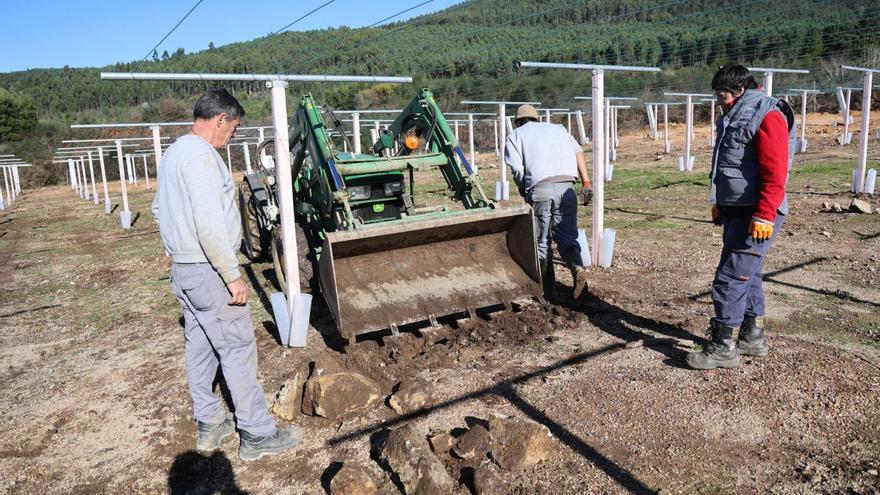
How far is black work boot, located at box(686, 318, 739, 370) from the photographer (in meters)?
4.05

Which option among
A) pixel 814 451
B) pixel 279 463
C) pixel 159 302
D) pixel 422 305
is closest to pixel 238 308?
pixel 279 463

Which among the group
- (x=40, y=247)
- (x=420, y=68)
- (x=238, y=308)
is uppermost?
(x=420, y=68)

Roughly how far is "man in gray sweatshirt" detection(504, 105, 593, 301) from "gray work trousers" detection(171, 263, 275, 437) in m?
3.02

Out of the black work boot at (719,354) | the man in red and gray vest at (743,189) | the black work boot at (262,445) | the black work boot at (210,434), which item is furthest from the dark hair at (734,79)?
the black work boot at (210,434)

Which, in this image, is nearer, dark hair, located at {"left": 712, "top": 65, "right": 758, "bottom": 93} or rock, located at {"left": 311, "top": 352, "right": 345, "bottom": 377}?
dark hair, located at {"left": 712, "top": 65, "right": 758, "bottom": 93}

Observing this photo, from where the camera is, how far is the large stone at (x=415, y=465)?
9.47ft

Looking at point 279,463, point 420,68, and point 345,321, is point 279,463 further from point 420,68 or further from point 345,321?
point 420,68

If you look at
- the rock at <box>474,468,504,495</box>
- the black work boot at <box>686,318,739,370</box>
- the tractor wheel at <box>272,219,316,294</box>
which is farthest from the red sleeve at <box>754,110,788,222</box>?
the tractor wheel at <box>272,219,316,294</box>

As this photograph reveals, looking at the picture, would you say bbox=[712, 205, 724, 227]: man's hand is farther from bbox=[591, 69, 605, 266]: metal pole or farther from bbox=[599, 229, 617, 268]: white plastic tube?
bbox=[599, 229, 617, 268]: white plastic tube

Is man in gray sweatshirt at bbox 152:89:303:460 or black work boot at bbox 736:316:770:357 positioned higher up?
man in gray sweatshirt at bbox 152:89:303:460

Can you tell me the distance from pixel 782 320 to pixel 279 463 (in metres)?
3.89

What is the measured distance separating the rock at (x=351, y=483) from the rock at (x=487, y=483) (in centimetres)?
48

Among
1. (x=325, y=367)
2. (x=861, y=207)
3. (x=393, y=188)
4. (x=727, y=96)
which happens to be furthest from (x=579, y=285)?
(x=861, y=207)

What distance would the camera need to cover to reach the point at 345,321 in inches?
Result: 188
